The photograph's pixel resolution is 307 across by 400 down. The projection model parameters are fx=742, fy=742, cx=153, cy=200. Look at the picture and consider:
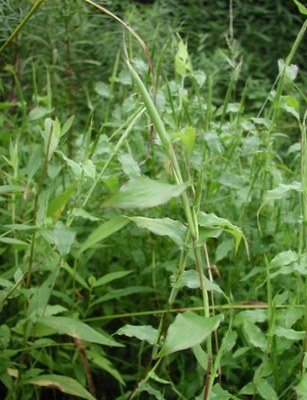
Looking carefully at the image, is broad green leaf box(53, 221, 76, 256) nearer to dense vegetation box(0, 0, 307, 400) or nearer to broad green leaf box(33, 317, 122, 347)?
dense vegetation box(0, 0, 307, 400)

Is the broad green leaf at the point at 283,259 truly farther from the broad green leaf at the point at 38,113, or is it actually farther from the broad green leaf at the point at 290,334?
the broad green leaf at the point at 38,113

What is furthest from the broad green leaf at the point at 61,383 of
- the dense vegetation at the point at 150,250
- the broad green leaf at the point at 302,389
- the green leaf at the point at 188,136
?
the green leaf at the point at 188,136

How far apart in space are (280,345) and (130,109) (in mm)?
574

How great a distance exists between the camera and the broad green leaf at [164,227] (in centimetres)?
79

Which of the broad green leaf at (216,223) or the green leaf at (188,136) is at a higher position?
the green leaf at (188,136)

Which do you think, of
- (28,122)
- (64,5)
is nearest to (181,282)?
(28,122)

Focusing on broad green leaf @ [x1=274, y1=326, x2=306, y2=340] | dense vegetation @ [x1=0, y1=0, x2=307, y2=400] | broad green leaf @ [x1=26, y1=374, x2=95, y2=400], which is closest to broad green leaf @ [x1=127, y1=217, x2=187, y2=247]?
dense vegetation @ [x1=0, y1=0, x2=307, y2=400]

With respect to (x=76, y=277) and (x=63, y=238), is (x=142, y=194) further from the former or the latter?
(x=76, y=277)

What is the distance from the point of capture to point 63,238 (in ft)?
Answer: 3.29

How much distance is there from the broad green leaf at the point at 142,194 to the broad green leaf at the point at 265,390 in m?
0.46

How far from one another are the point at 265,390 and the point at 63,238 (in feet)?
1.15

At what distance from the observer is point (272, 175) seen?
136cm

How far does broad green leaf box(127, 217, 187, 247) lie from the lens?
789 mm

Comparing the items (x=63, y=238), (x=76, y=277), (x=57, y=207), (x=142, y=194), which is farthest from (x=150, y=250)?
(x=142, y=194)
